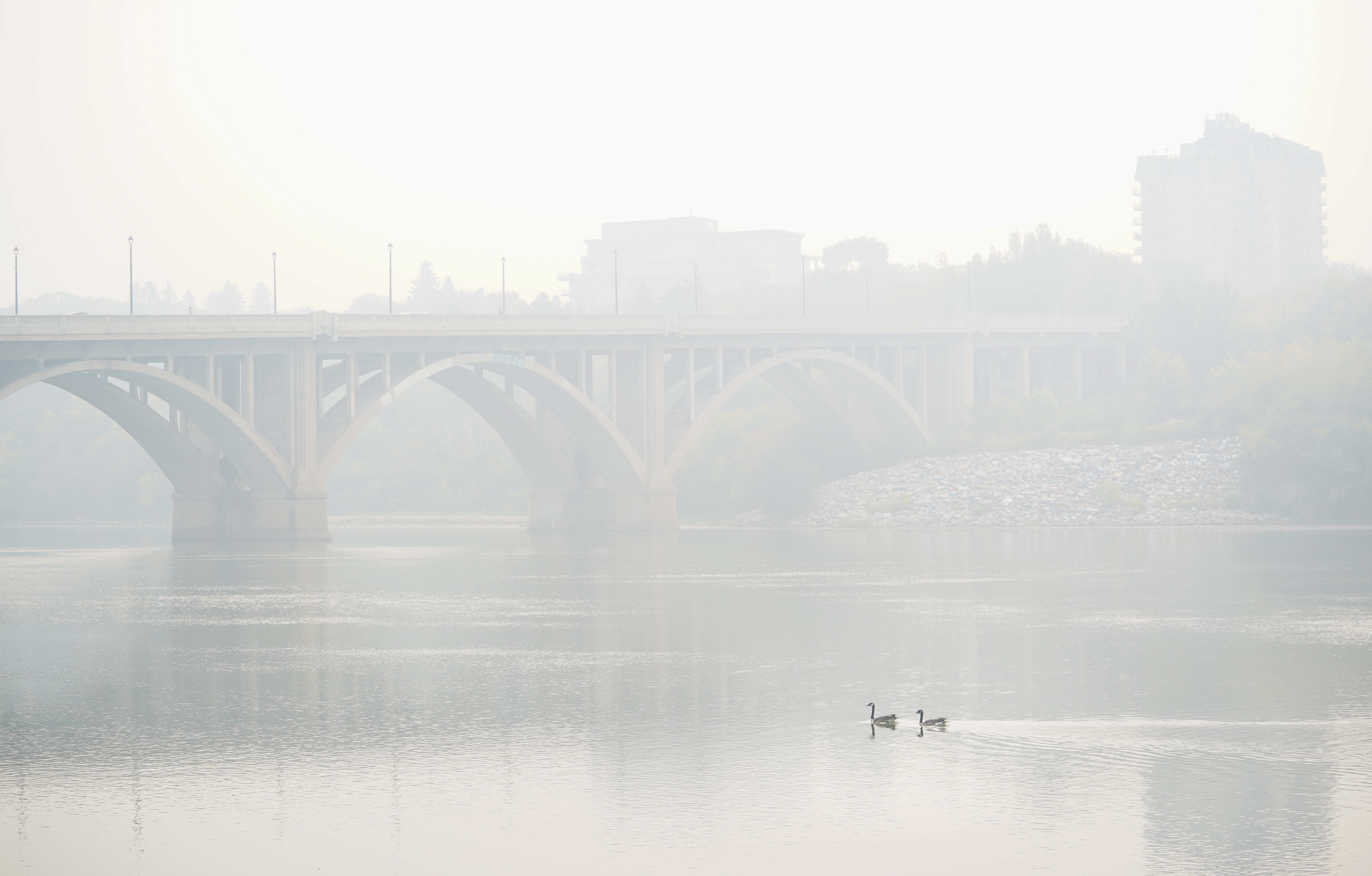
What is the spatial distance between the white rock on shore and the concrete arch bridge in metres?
8.92

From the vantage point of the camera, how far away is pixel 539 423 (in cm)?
9406

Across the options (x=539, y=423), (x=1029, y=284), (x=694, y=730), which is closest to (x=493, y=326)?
(x=539, y=423)

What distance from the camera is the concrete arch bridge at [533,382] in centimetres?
7250

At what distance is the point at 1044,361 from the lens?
130375 mm

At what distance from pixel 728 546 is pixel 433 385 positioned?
79.9 m

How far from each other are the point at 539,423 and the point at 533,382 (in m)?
6.05

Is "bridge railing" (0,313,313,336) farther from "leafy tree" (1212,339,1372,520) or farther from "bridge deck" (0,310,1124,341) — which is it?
"leafy tree" (1212,339,1372,520)

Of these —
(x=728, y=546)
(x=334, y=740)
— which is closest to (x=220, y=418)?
(x=728, y=546)

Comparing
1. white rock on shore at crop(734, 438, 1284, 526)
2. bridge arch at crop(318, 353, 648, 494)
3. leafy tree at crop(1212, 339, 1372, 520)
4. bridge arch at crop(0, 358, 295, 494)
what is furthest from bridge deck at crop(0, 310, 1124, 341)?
leafy tree at crop(1212, 339, 1372, 520)

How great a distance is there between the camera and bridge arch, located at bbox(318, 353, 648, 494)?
281ft

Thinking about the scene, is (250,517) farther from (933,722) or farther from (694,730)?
(933,722)

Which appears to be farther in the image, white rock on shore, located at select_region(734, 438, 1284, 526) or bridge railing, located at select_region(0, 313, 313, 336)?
white rock on shore, located at select_region(734, 438, 1284, 526)

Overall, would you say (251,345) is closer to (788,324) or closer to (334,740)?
(788,324)

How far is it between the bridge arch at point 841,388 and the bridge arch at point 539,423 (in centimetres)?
682
